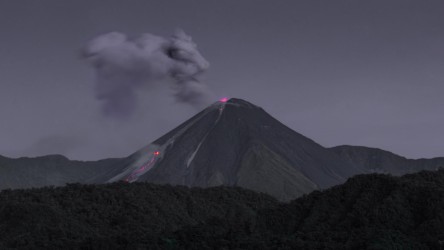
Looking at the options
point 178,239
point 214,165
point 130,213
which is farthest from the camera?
point 214,165

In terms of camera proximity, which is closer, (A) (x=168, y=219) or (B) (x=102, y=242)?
(B) (x=102, y=242)

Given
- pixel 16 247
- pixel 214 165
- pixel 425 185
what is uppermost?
pixel 214 165

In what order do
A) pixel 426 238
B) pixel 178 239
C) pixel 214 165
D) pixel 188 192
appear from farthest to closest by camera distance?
pixel 214 165, pixel 188 192, pixel 178 239, pixel 426 238

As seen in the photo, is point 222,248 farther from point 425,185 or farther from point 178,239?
point 425,185

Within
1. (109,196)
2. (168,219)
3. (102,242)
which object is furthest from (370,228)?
(109,196)

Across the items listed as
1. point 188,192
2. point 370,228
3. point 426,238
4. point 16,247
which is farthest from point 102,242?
point 188,192

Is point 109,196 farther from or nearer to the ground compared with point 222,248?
farther from the ground
